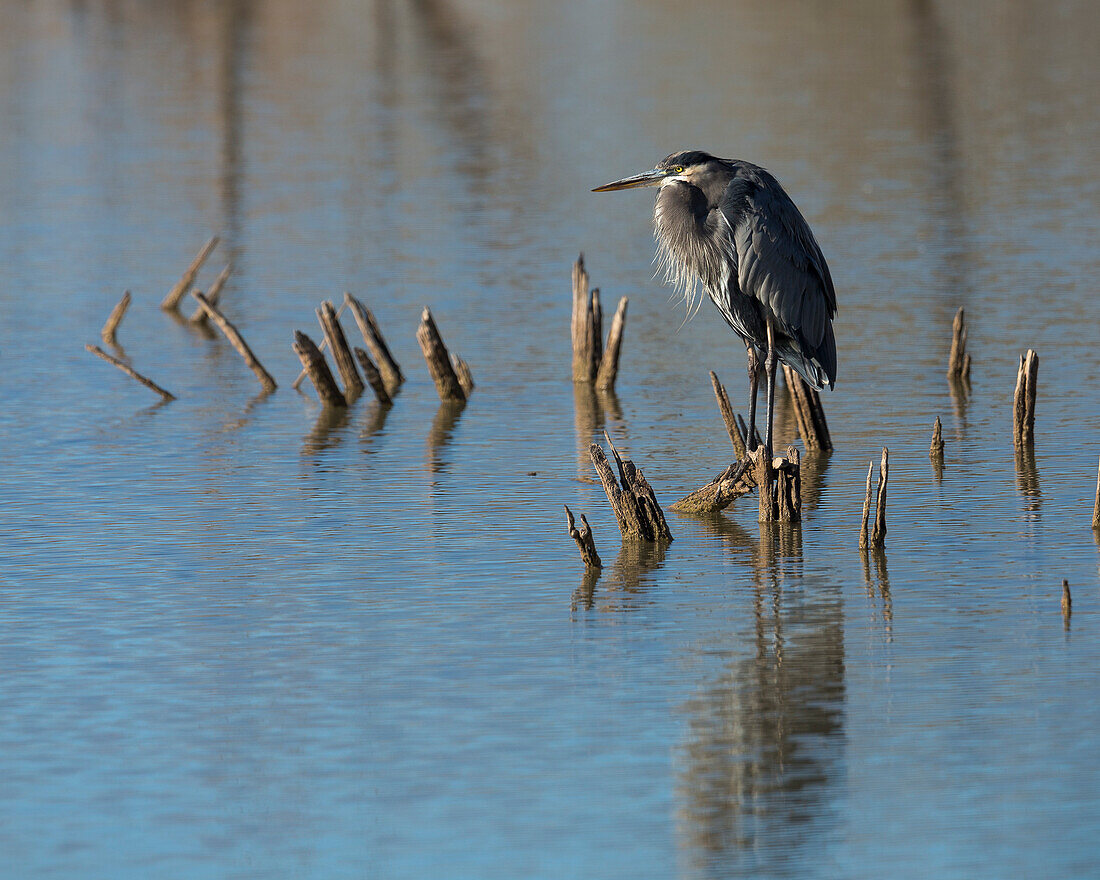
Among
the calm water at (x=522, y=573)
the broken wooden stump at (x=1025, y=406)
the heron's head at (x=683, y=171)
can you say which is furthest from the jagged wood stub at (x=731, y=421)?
the broken wooden stump at (x=1025, y=406)

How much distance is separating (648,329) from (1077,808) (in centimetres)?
1199

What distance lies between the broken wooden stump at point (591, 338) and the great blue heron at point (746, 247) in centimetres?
348

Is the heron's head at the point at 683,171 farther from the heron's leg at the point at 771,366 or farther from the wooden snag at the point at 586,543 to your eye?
the wooden snag at the point at 586,543

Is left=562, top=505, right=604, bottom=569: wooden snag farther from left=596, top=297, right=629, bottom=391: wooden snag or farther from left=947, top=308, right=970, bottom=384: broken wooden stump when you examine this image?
left=947, top=308, right=970, bottom=384: broken wooden stump

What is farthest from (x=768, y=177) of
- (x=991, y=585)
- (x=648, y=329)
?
(x=648, y=329)

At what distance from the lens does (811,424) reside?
1269 centimetres

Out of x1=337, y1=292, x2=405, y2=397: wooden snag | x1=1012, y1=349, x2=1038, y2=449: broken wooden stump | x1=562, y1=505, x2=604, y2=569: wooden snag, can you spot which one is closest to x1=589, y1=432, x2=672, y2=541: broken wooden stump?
x1=562, y1=505, x2=604, y2=569: wooden snag

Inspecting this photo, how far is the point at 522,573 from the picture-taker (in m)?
9.90

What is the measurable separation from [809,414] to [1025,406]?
1420 mm

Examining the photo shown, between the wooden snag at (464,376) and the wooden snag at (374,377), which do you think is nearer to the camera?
A: the wooden snag at (374,377)

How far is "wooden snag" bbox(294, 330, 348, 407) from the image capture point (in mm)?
14367

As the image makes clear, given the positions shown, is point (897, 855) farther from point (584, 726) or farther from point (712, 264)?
point (712, 264)

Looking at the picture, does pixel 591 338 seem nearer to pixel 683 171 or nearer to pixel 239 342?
pixel 239 342

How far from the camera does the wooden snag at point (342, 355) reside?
14562mm
